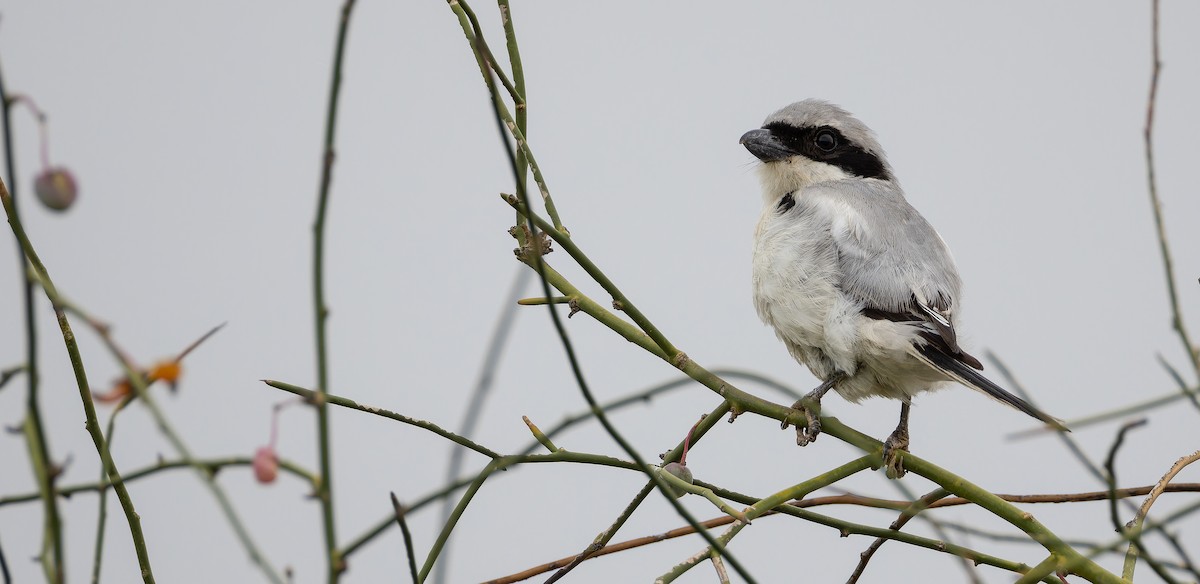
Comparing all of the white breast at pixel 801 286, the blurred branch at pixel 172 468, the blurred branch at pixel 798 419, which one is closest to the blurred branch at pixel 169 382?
the blurred branch at pixel 172 468

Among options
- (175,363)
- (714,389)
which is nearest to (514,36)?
(714,389)

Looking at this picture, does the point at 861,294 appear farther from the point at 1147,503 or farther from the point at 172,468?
the point at 172,468

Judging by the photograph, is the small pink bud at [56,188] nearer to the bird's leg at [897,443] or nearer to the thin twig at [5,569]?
the thin twig at [5,569]

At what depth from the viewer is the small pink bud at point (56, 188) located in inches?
28.9

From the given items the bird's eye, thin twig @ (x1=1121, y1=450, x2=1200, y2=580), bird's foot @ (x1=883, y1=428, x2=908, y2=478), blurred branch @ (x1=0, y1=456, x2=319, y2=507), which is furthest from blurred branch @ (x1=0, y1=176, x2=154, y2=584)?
the bird's eye

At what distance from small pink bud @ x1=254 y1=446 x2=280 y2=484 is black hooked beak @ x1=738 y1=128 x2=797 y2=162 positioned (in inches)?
66.3

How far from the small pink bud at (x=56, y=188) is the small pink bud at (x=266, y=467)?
219 millimetres

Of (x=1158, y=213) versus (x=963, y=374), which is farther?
(x=963, y=374)

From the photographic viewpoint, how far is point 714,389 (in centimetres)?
122

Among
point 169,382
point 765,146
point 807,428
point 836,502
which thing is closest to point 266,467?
point 169,382

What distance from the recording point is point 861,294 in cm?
181

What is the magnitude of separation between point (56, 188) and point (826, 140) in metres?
1.79

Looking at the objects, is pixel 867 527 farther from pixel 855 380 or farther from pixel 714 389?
pixel 855 380

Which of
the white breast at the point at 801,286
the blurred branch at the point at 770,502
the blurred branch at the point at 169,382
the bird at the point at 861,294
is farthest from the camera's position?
the white breast at the point at 801,286
